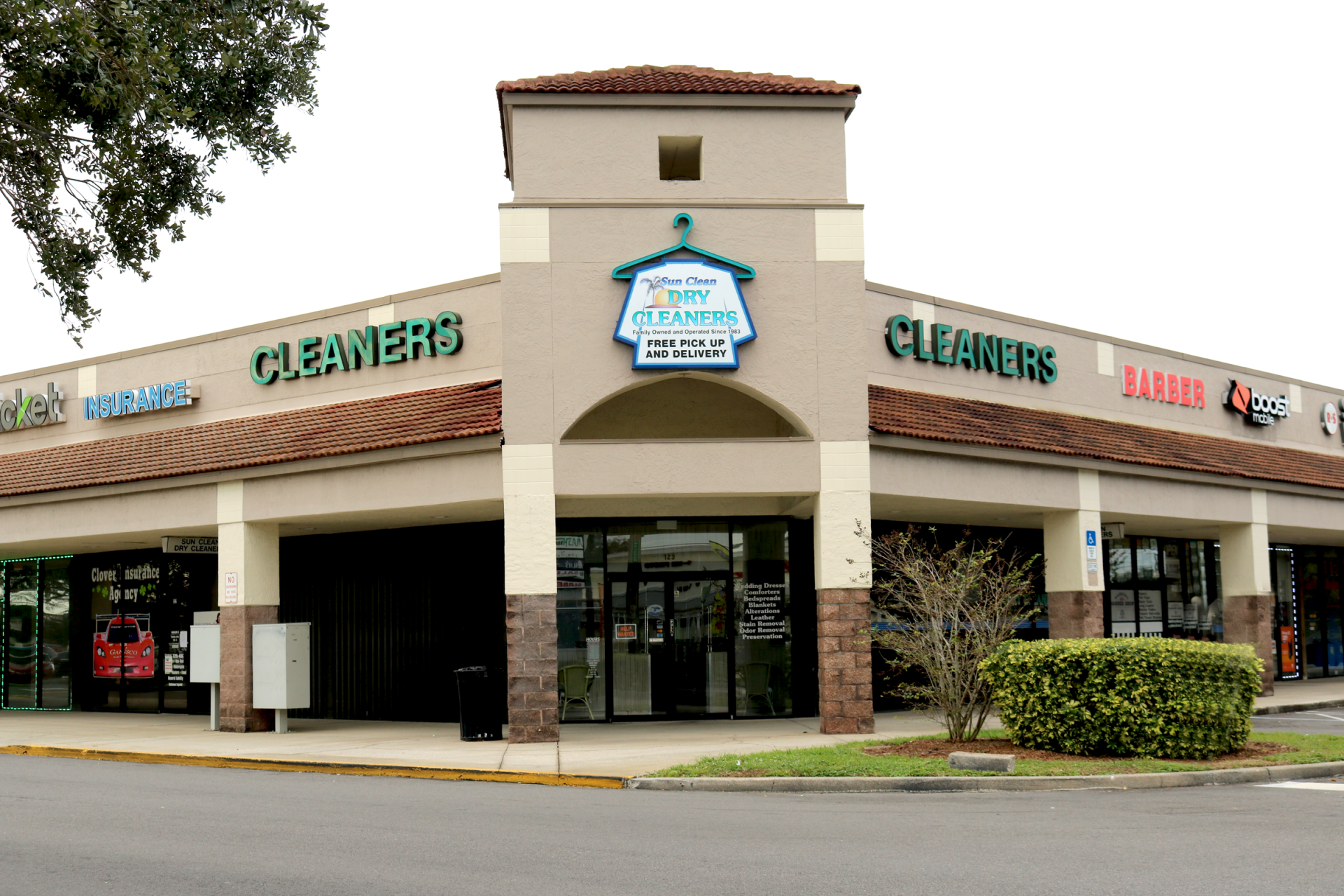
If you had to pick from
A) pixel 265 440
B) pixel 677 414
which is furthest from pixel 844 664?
pixel 265 440

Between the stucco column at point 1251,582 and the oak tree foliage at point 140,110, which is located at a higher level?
the oak tree foliage at point 140,110

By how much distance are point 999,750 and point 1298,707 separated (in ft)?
35.1

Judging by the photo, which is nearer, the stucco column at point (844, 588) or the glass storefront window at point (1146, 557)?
the stucco column at point (844, 588)

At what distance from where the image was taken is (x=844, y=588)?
58.5 ft

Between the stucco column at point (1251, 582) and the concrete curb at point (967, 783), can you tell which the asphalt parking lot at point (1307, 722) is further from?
the concrete curb at point (967, 783)

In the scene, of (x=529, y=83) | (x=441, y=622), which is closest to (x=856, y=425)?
(x=529, y=83)

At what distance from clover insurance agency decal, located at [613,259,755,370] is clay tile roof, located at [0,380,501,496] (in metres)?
2.30

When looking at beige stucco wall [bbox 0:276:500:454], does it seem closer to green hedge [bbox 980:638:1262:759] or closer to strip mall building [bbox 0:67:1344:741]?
strip mall building [bbox 0:67:1344:741]

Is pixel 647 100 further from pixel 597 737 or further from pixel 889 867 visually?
pixel 889 867

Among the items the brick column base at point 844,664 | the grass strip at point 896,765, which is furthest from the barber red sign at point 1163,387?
the grass strip at point 896,765

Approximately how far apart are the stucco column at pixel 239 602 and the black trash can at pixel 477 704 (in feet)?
13.5

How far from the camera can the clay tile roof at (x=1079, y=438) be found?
19281 mm

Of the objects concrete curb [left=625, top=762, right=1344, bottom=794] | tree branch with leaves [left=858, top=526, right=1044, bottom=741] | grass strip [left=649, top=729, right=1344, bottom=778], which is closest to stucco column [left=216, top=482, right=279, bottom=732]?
grass strip [left=649, top=729, right=1344, bottom=778]

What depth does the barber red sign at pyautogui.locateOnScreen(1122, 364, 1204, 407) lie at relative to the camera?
24.4 meters
